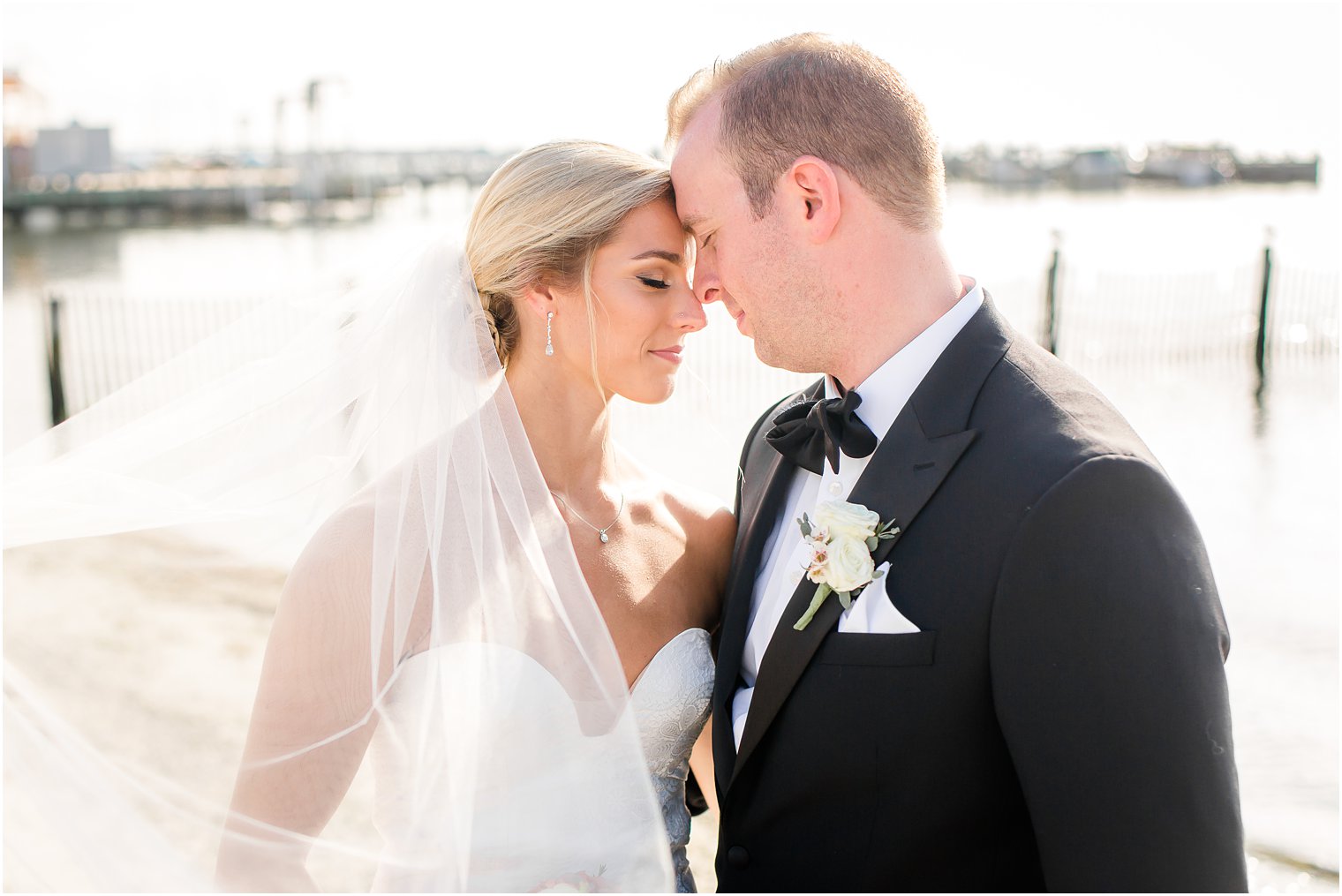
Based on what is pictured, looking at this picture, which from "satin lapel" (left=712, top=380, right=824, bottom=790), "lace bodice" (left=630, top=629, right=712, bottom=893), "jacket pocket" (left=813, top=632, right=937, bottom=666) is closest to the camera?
"jacket pocket" (left=813, top=632, right=937, bottom=666)

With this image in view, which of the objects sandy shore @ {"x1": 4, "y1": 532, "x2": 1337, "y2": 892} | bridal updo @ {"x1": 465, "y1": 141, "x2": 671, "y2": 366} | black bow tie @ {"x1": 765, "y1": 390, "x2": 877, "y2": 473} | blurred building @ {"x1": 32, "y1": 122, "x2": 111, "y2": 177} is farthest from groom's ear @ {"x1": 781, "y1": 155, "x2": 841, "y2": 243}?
blurred building @ {"x1": 32, "y1": 122, "x2": 111, "y2": 177}

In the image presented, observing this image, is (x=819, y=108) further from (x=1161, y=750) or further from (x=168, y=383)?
(x=168, y=383)

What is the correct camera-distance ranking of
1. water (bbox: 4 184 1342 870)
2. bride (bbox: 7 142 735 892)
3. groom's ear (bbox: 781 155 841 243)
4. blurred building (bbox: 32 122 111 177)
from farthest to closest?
1. blurred building (bbox: 32 122 111 177)
2. water (bbox: 4 184 1342 870)
3. groom's ear (bbox: 781 155 841 243)
4. bride (bbox: 7 142 735 892)

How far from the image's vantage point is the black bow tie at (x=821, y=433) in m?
2.72

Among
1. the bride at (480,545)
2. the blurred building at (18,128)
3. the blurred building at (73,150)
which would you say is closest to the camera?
the bride at (480,545)

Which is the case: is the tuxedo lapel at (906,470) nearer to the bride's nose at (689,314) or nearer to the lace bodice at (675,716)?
the lace bodice at (675,716)

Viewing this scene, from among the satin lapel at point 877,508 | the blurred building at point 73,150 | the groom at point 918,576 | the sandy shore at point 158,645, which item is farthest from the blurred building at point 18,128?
the satin lapel at point 877,508

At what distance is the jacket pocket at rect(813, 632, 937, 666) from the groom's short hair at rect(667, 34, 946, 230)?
109 cm

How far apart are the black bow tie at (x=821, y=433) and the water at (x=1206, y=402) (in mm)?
888

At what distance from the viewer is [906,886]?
2.51 meters

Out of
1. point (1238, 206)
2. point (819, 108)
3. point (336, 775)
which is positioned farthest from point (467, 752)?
point (1238, 206)

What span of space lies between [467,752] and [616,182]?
167 centimetres

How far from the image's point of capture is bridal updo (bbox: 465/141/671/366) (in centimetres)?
319

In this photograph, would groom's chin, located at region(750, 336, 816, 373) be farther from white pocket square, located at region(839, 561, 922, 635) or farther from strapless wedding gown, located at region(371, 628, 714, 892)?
strapless wedding gown, located at region(371, 628, 714, 892)
